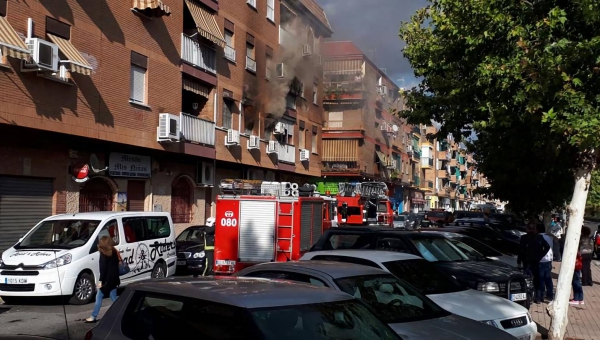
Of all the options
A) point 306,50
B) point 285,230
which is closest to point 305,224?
point 285,230

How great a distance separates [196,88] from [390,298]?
60.4 feet

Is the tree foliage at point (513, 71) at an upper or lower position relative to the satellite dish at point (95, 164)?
upper

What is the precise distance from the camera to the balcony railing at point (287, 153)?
29.5 metres

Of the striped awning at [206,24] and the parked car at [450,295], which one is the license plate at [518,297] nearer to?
the parked car at [450,295]

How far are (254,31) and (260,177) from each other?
22.6 ft

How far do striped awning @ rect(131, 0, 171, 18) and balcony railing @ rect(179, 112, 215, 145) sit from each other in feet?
11.6

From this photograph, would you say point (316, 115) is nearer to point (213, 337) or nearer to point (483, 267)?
point (483, 267)

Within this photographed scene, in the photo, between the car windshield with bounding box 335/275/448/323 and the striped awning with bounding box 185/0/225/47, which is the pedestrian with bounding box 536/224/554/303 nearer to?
the car windshield with bounding box 335/275/448/323

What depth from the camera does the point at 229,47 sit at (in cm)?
2531

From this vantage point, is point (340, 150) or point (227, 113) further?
point (340, 150)

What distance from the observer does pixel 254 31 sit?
2780 centimetres

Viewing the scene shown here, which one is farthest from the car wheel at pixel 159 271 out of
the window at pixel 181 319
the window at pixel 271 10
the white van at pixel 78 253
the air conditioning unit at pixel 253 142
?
the window at pixel 271 10

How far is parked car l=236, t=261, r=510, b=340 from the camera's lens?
574cm

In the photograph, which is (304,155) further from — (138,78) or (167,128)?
(138,78)
